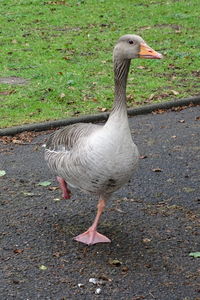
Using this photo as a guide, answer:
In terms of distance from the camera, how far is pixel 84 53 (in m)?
12.5

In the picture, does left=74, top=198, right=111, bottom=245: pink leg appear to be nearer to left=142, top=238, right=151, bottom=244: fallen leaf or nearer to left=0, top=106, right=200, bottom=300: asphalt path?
left=0, top=106, right=200, bottom=300: asphalt path

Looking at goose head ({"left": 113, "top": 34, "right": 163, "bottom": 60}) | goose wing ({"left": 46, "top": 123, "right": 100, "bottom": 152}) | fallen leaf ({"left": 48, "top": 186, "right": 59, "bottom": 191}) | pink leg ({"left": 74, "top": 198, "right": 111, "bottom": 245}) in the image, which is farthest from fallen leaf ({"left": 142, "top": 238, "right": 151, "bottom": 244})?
goose head ({"left": 113, "top": 34, "right": 163, "bottom": 60})

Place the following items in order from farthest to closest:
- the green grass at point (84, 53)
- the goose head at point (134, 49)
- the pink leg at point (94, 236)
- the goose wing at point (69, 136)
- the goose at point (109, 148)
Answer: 1. the green grass at point (84, 53)
2. the pink leg at point (94, 236)
3. the goose wing at point (69, 136)
4. the goose head at point (134, 49)
5. the goose at point (109, 148)

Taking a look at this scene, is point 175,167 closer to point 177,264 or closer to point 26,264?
point 177,264

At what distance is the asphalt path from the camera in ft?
15.4

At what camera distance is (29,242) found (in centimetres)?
539

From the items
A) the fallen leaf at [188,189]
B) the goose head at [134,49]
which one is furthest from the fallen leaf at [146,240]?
the goose head at [134,49]

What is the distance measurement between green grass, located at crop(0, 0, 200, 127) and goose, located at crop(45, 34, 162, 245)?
11.3 ft

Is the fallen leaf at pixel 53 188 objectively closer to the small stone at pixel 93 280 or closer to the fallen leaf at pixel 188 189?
the fallen leaf at pixel 188 189

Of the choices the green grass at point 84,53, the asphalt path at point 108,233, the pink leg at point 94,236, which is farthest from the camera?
the green grass at point 84,53

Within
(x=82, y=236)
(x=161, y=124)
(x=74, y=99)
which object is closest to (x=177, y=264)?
(x=82, y=236)

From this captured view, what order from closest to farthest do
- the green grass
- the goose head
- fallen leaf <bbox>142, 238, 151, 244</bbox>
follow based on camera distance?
the goose head → fallen leaf <bbox>142, 238, 151, 244</bbox> → the green grass

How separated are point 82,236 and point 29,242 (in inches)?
18.0

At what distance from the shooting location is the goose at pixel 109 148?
481 cm
